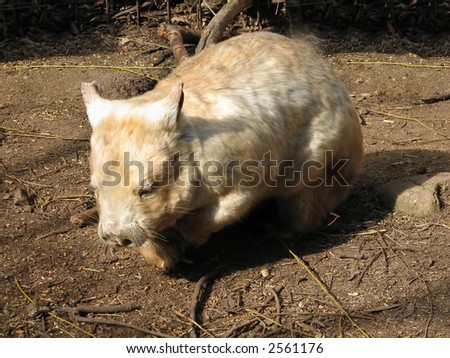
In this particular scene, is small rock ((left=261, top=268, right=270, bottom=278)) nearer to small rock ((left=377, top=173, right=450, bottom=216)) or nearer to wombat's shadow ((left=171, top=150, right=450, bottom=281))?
wombat's shadow ((left=171, top=150, right=450, bottom=281))

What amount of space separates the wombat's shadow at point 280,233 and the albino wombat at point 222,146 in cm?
14

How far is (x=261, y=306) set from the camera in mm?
5004

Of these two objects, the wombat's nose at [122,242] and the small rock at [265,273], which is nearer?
the wombat's nose at [122,242]

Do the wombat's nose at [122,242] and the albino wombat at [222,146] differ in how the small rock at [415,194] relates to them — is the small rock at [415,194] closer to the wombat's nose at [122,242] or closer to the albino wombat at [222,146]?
the albino wombat at [222,146]

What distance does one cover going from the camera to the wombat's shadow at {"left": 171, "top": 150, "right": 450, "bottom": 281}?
558cm

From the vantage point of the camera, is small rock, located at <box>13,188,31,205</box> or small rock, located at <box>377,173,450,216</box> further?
small rock, located at <box>13,188,31,205</box>

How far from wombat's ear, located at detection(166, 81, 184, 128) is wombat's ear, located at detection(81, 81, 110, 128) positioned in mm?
415

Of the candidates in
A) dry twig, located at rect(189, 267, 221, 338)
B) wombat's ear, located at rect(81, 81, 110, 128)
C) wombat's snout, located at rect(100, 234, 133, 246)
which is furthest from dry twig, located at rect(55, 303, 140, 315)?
wombat's ear, located at rect(81, 81, 110, 128)

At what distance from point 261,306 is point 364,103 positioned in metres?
4.13

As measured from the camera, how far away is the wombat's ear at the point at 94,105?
4.80 meters

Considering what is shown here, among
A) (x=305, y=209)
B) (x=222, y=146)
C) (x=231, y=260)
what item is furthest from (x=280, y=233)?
(x=222, y=146)

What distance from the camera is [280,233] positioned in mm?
5891

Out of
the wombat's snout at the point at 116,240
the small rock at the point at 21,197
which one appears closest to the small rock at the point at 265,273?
the wombat's snout at the point at 116,240

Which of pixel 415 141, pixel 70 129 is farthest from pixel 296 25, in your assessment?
pixel 70 129
